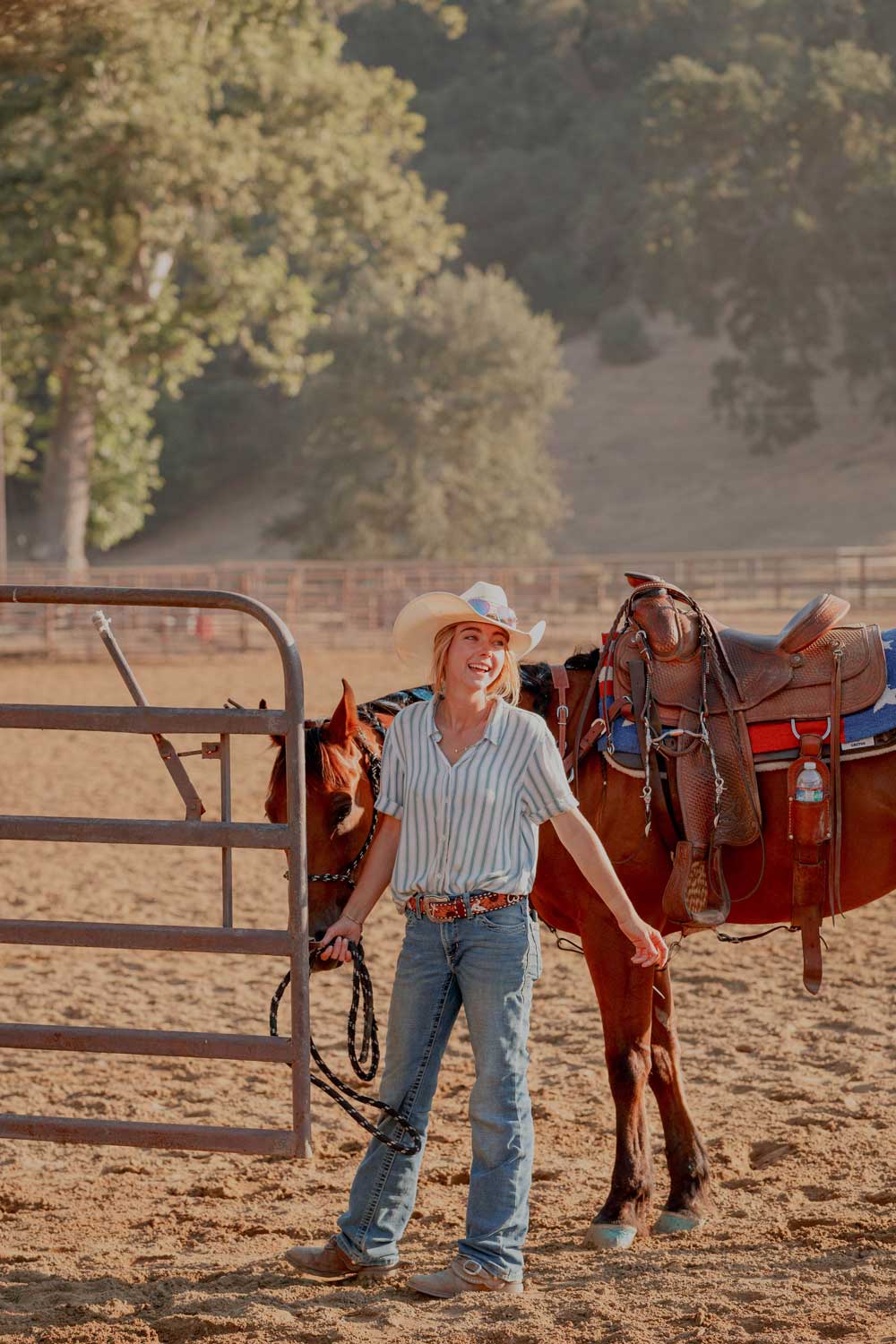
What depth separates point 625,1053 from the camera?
4062 millimetres

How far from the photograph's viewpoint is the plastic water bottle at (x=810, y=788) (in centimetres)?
416

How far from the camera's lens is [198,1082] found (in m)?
5.51

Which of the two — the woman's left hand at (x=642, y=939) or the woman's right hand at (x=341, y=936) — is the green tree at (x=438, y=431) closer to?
the woman's right hand at (x=341, y=936)

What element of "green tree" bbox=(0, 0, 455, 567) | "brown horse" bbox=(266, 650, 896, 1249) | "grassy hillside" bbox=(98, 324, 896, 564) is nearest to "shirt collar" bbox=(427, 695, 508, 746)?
"brown horse" bbox=(266, 650, 896, 1249)

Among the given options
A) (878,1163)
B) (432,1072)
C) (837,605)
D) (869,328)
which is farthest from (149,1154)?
(869,328)

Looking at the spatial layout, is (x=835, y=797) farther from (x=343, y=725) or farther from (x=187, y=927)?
(x=187, y=927)

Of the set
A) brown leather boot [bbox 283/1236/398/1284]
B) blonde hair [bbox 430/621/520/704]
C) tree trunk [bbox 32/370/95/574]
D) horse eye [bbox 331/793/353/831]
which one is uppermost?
tree trunk [bbox 32/370/95/574]

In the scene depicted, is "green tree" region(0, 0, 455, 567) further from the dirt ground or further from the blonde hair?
the blonde hair

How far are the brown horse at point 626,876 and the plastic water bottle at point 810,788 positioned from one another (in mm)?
129

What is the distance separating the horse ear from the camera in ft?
12.9

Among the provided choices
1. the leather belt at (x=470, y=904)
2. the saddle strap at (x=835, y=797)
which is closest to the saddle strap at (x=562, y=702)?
the saddle strap at (x=835, y=797)

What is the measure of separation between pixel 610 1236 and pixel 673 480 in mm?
52200

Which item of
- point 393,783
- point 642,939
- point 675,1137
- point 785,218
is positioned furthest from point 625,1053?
point 785,218

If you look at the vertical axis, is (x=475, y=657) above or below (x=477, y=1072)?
above
